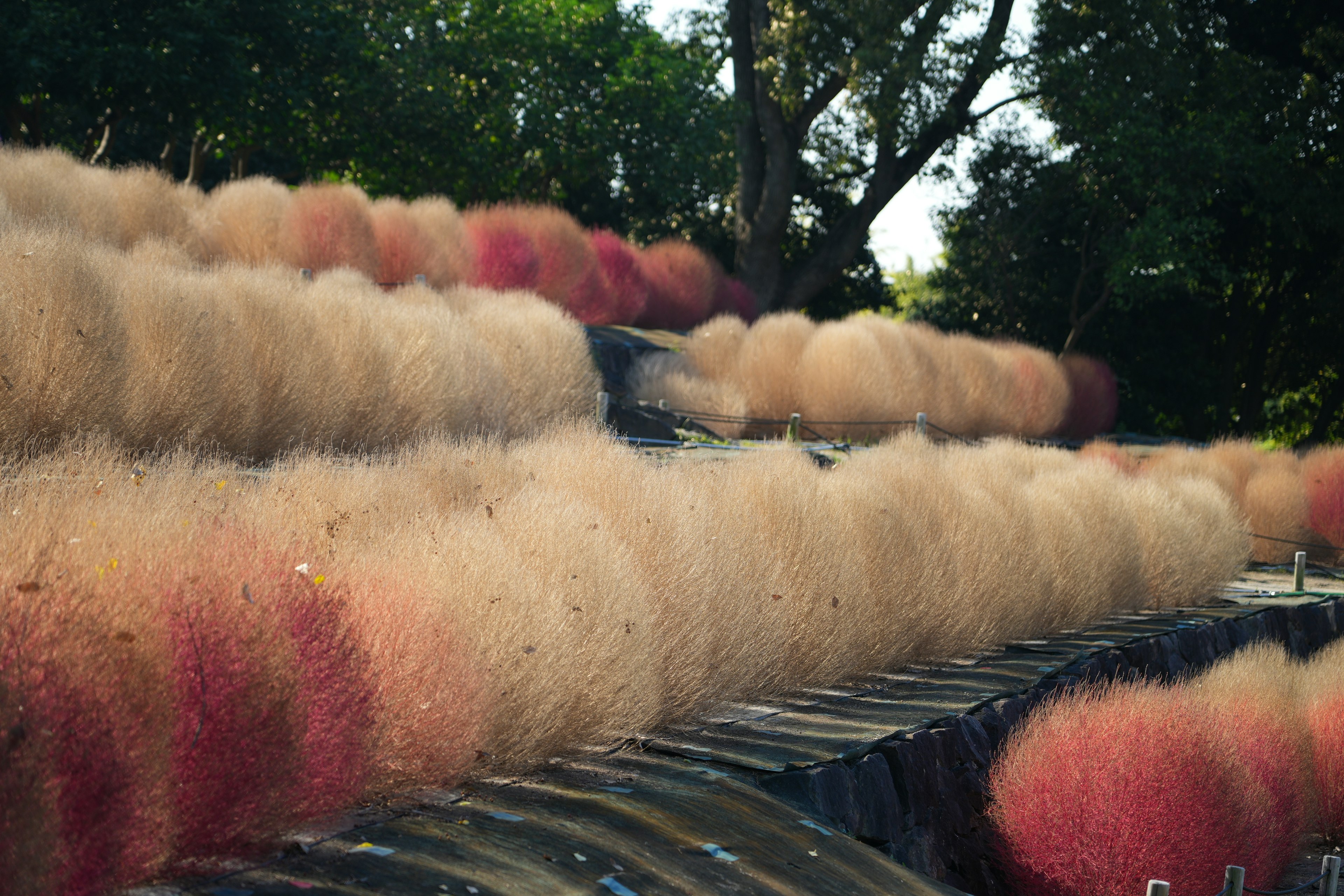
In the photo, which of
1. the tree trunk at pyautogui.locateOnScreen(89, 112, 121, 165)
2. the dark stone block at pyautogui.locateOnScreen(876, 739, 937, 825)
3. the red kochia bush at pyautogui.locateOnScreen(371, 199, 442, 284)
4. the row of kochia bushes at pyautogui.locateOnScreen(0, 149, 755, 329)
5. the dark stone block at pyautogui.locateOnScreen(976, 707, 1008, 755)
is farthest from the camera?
the tree trunk at pyautogui.locateOnScreen(89, 112, 121, 165)

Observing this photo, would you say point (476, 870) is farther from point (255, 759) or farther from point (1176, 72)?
point (1176, 72)

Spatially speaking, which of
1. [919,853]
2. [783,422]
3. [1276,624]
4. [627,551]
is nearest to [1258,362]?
[783,422]

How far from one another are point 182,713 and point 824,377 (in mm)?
12062

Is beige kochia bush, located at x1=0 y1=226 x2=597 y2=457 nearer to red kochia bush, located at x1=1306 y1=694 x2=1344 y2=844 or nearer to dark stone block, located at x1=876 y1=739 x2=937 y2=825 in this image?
dark stone block, located at x1=876 y1=739 x2=937 y2=825

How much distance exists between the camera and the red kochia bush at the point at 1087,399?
65.6 ft

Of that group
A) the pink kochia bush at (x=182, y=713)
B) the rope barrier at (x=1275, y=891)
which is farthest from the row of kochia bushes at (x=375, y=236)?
the rope barrier at (x=1275, y=891)

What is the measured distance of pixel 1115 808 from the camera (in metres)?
5.04

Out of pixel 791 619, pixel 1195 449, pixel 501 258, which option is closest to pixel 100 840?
pixel 791 619

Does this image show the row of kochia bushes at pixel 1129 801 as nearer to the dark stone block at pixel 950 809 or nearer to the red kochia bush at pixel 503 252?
the dark stone block at pixel 950 809

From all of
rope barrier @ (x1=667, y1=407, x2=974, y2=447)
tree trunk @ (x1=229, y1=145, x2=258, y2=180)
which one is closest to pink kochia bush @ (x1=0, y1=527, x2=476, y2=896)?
rope barrier @ (x1=667, y1=407, x2=974, y2=447)

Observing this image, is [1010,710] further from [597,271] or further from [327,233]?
[597,271]

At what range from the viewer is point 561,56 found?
20141mm

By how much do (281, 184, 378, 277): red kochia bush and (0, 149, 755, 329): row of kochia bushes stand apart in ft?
0.04

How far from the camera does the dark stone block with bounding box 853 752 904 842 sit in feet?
15.3
